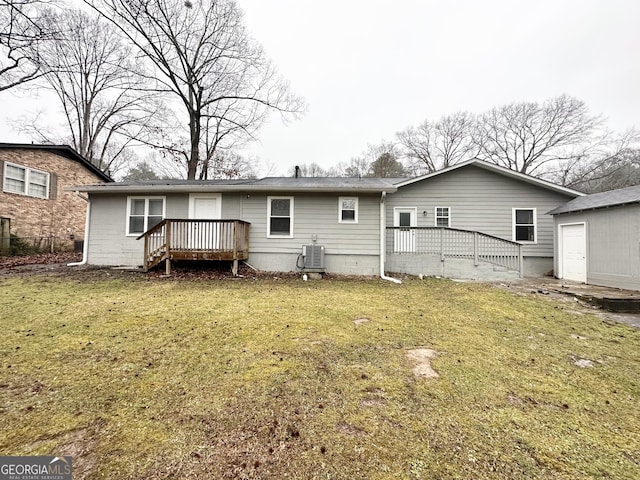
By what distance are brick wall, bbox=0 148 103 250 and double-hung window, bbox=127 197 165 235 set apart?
3.91m

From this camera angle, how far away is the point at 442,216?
1087cm

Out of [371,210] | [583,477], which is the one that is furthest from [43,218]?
[583,477]

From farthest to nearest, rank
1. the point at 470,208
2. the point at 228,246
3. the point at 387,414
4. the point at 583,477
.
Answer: the point at 470,208, the point at 228,246, the point at 387,414, the point at 583,477

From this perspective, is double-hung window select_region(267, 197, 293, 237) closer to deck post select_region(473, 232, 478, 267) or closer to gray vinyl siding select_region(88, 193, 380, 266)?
gray vinyl siding select_region(88, 193, 380, 266)

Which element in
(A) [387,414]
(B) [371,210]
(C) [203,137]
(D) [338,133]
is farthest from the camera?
(D) [338,133]

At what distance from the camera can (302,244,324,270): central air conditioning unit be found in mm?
8648

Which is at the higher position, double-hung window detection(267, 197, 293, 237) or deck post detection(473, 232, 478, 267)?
double-hung window detection(267, 197, 293, 237)

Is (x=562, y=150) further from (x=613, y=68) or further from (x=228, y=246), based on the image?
(x=228, y=246)

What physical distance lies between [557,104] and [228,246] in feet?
88.8

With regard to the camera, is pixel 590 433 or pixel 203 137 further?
pixel 203 137

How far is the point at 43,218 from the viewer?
42.1 feet

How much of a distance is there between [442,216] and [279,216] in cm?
648

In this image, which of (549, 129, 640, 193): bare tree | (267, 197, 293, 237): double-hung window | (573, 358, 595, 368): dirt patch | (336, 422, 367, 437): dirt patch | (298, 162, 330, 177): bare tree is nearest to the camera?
(336, 422, 367, 437): dirt patch

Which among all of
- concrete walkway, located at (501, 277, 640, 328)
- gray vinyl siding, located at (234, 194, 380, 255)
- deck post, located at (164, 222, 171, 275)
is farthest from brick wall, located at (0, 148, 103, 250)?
concrete walkway, located at (501, 277, 640, 328)
